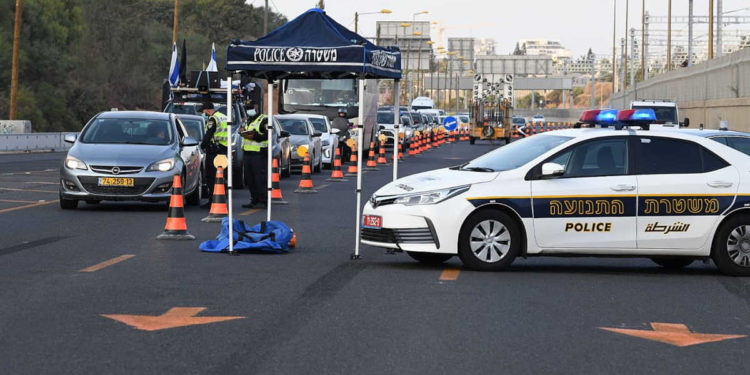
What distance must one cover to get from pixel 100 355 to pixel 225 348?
0.80m

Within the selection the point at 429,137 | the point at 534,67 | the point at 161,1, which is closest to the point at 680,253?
the point at 429,137

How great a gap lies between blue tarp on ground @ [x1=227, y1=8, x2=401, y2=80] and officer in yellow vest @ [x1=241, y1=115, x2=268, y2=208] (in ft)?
18.0

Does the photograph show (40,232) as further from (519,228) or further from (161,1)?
(161,1)

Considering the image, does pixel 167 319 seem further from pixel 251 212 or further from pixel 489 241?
pixel 251 212

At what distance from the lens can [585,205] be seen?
13211mm

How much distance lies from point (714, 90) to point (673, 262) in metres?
47.7

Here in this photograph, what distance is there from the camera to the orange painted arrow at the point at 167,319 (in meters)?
9.43

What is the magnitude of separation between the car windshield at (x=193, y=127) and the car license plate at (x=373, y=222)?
12.6 m

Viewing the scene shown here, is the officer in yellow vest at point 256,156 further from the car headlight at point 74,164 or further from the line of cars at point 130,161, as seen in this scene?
the car headlight at point 74,164

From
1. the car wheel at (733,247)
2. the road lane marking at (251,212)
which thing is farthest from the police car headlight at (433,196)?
the road lane marking at (251,212)

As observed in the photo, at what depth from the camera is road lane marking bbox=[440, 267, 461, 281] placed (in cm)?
1266

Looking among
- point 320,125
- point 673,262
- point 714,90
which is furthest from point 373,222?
point 714,90

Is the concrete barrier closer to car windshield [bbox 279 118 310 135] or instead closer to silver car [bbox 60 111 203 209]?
car windshield [bbox 279 118 310 135]

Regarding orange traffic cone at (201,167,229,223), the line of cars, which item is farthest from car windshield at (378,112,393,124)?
orange traffic cone at (201,167,229,223)
